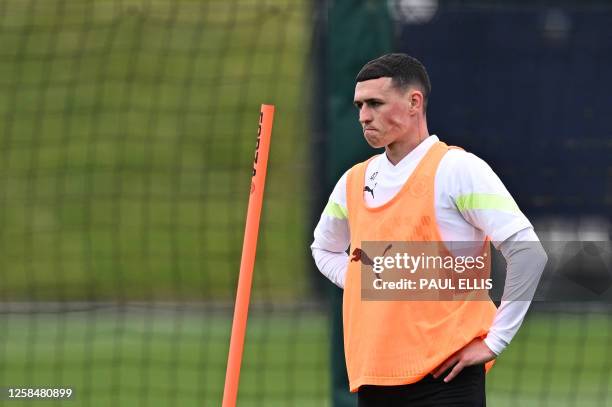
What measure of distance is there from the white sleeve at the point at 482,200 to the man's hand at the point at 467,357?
1.09 feet

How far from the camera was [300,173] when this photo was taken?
52.4 feet

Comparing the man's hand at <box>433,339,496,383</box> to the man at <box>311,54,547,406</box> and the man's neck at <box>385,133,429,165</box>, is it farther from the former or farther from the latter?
the man's neck at <box>385,133,429,165</box>

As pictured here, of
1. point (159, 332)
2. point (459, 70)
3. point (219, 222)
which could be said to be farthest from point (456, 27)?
point (219, 222)

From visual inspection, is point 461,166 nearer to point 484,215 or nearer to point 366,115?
point 484,215

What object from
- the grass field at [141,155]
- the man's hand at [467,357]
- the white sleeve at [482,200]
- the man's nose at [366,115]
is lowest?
the man's hand at [467,357]

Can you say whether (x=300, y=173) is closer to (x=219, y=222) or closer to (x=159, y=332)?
(x=219, y=222)

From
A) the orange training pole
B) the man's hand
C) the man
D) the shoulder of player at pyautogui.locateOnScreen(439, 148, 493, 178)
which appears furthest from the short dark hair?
the man's hand

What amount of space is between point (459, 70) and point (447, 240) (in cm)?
479

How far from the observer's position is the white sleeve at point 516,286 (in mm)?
3887

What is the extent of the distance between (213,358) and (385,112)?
7386mm

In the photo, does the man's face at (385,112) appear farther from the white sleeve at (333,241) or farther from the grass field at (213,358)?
the grass field at (213,358)

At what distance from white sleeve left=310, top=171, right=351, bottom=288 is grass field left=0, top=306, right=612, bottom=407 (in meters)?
4.18

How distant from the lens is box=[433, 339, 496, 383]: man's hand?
3.90 m

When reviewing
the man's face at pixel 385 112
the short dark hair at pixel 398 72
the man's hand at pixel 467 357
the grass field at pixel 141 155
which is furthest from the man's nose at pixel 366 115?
the grass field at pixel 141 155
